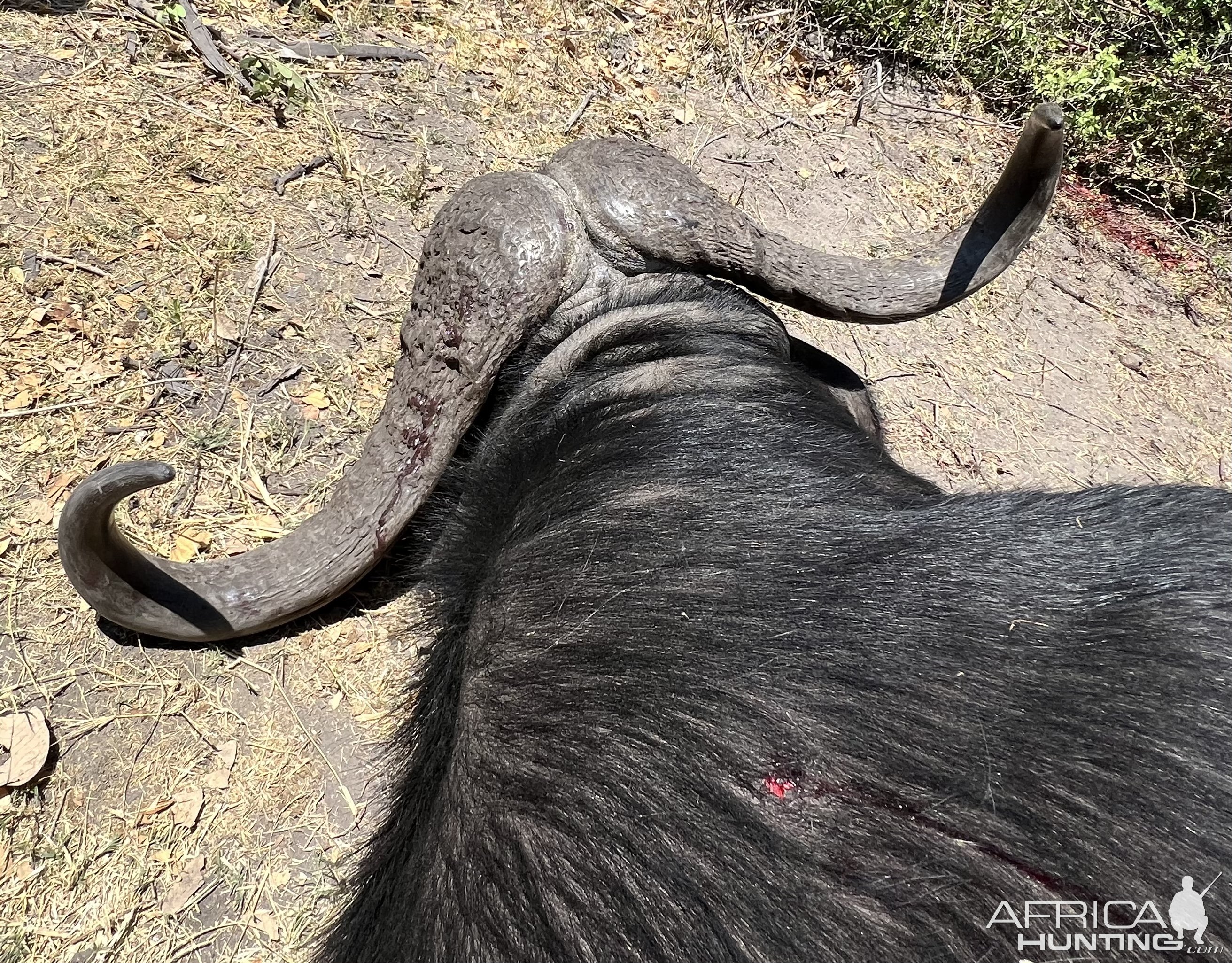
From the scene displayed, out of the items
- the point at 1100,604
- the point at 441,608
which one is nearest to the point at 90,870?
the point at 441,608

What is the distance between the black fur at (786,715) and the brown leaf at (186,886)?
3.01 feet

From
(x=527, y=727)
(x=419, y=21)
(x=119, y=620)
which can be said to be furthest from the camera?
(x=419, y=21)

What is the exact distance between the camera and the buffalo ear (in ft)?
10.5

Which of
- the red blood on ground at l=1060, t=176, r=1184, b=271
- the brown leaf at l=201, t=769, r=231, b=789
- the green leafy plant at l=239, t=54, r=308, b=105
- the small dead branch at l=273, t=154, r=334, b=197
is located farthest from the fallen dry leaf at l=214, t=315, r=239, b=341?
the red blood on ground at l=1060, t=176, r=1184, b=271

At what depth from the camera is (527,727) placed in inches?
69.9

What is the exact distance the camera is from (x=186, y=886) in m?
2.44

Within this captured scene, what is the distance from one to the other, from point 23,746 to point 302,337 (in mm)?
1816

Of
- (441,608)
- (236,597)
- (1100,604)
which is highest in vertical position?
(1100,604)

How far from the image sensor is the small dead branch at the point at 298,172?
3889mm

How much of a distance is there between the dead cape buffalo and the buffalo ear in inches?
18.2

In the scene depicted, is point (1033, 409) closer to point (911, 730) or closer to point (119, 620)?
point (911, 730)

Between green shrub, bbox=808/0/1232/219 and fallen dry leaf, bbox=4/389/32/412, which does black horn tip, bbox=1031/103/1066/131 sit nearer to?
fallen dry leaf, bbox=4/389/32/412

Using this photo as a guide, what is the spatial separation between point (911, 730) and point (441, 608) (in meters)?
1.29

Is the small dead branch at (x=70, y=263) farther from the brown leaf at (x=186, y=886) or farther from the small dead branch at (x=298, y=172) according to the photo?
the brown leaf at (x=186, y=886)
